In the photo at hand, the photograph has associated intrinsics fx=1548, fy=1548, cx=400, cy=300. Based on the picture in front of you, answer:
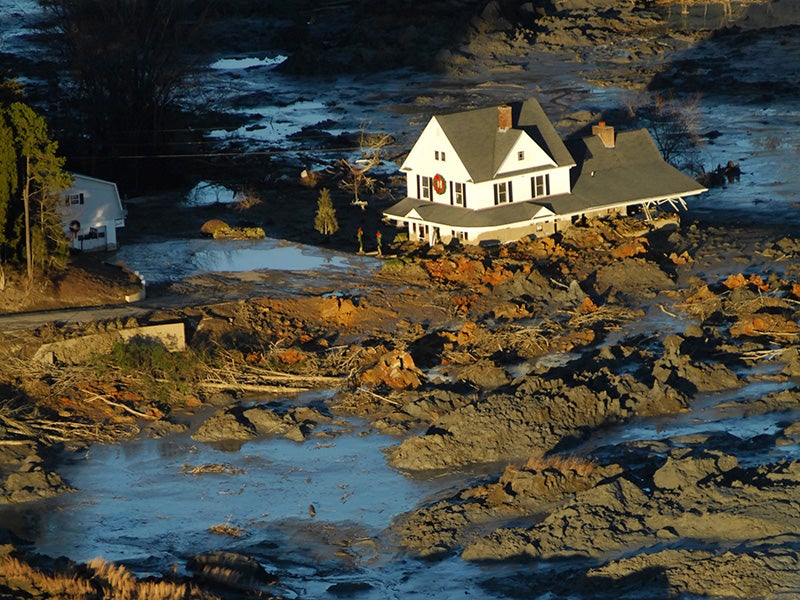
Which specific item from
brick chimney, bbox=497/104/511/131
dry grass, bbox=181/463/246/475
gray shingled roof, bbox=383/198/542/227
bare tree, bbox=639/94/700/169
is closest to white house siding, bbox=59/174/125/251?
gray shingled roof, bbox=383/198/542/227

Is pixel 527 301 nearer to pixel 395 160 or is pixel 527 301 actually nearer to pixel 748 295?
pixel 748 295

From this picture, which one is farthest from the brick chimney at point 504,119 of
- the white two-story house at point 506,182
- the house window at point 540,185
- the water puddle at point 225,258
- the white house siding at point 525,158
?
the water puddle at point 225,258

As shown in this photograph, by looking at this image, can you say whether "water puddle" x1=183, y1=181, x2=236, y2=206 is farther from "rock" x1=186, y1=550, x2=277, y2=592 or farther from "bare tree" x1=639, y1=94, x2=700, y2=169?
"rock" x1=186, y1=550, x2=277, y2=592

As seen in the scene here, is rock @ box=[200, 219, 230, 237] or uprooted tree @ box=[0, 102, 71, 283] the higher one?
uprooted tree @ box=[0, 102, 71, 283]

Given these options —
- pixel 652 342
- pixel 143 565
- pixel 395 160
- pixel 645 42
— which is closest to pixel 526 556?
pixel 143 565

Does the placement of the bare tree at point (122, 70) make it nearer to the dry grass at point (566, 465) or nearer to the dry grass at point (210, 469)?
the dry grass at point (210, 469)

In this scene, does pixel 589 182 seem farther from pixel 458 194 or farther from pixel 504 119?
pixel 458 194

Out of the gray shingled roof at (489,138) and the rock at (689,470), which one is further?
the gray shingled roof at (489,138)
